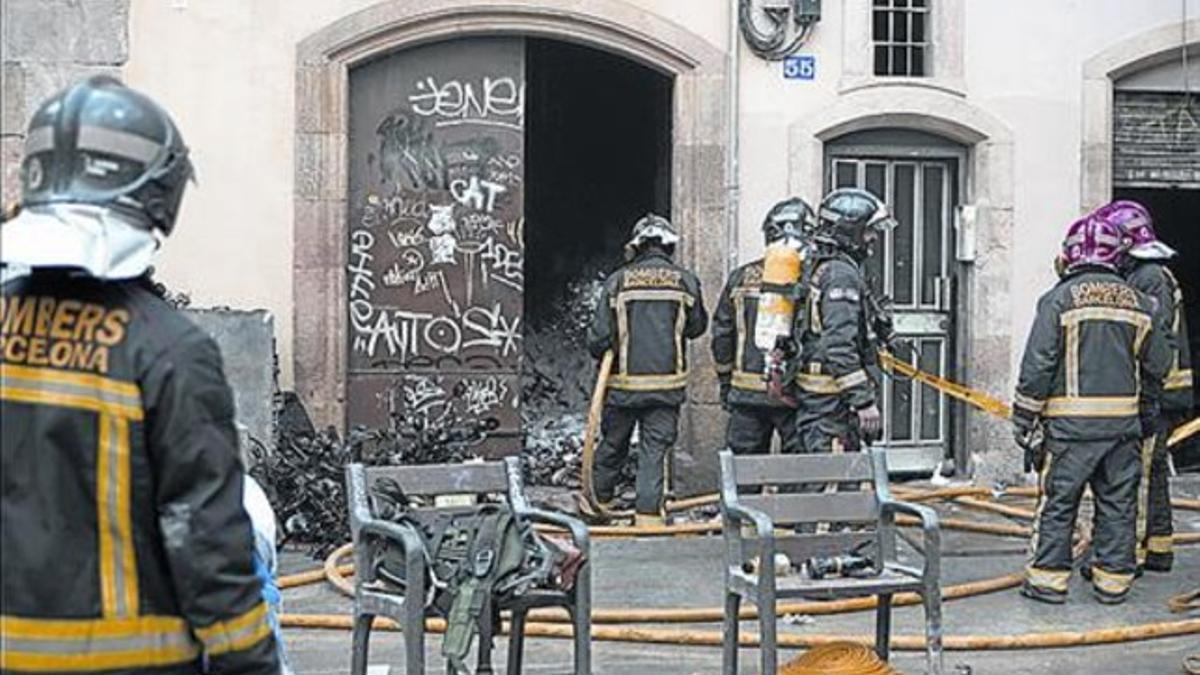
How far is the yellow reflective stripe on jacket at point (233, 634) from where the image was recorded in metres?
3.37

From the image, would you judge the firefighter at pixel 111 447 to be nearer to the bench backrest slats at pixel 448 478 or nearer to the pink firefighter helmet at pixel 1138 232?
the bench backrest slats at pixel 448 478

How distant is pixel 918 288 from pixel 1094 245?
4.27m

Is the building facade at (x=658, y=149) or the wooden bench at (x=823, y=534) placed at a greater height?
the building facade at (x=658, y=149)

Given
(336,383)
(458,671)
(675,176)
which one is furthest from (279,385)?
(458,671)

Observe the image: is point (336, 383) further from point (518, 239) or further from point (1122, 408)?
point (1122, 408)

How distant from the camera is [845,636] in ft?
26.3

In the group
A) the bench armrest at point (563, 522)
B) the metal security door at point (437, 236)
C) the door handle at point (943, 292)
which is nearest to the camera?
the bench armrest at point (563, 522)

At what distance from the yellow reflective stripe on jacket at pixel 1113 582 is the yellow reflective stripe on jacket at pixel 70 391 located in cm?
649

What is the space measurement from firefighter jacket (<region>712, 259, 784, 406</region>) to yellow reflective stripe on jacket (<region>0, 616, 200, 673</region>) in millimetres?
6864

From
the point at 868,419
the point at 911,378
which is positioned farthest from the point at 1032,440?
the point at 911,378

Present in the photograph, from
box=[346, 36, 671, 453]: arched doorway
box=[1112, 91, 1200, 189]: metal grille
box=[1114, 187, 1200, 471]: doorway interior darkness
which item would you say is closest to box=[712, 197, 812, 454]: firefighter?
box=[346, 36, 671, 453]: arched doorway

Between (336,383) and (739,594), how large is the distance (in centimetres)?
587

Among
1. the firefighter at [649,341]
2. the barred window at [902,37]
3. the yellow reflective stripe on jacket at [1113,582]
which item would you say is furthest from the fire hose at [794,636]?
the barred window at [902,37]

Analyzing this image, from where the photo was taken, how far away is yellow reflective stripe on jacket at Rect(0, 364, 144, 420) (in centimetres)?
335
